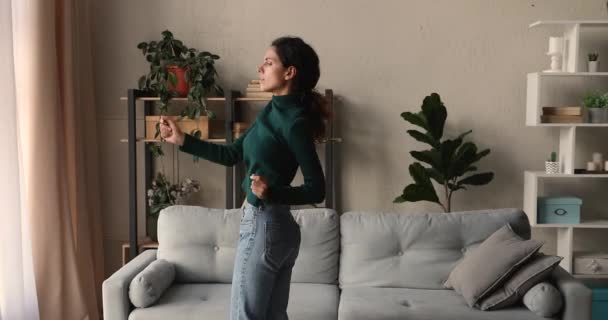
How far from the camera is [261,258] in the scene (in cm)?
204

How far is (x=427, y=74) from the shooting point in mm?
4316

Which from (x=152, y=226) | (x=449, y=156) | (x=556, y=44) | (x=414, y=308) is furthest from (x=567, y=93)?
(x=152, y=226)

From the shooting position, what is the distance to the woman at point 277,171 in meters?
2.01

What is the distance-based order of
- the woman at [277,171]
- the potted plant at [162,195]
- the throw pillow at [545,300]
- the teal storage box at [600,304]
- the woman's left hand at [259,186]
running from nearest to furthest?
the woman's left hand at [259,186]
the woman at [277,171]
the throw pillow at [545,300]
the teal storage box at [600,304]
the potted plant at [162,195]

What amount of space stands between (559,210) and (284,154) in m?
2.58

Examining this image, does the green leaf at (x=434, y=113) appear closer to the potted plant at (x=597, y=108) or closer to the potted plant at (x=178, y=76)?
the potted plant at (x=597, y=108)

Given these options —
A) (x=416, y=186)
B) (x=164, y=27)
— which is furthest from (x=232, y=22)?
(x=416, y=186)

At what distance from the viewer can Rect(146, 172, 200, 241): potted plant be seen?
4227 millimetres

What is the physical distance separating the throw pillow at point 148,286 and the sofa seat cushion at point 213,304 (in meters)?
0.04

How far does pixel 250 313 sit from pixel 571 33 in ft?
9.56

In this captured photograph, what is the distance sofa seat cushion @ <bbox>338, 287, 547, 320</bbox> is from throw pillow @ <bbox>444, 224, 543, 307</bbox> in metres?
0.08

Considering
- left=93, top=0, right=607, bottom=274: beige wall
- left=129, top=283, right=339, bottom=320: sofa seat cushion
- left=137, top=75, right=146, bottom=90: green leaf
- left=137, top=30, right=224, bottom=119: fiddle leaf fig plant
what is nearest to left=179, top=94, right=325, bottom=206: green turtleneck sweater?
left=129, top=283, right=339, bottom=320: sofa seat cushion

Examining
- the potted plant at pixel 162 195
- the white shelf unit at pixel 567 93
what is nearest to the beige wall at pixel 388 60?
the white shelf unit at pixel 567 93

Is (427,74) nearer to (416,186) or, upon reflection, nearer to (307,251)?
(416,186)
